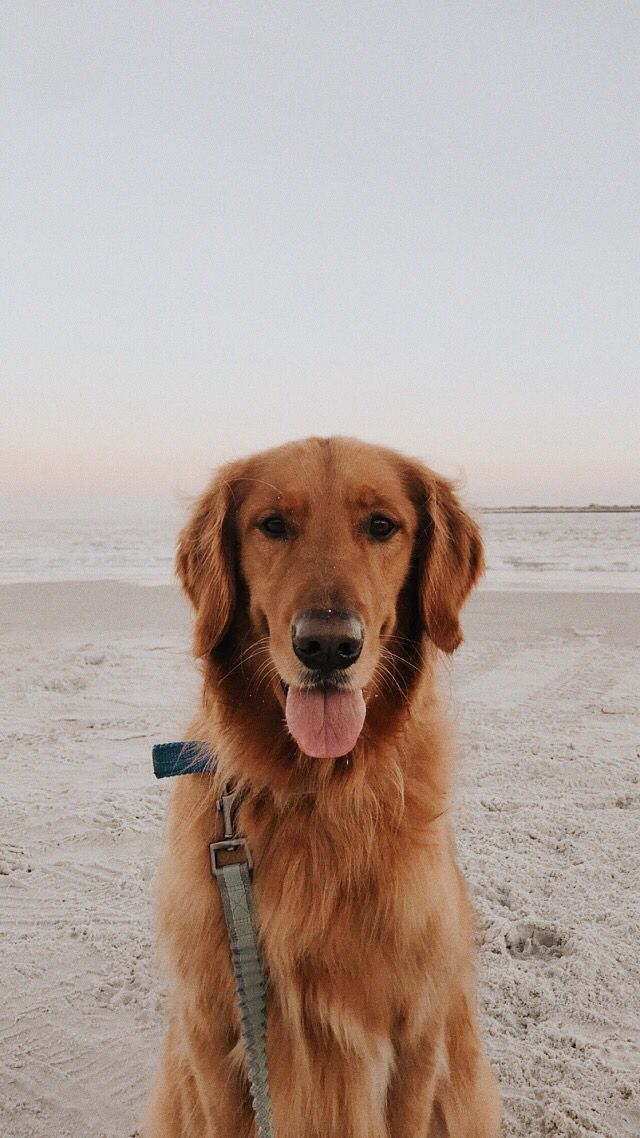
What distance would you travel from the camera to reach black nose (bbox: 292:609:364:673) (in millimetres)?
1934

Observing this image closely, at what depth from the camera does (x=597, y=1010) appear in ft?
9.16

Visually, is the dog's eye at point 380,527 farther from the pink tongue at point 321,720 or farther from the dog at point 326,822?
the pink tongue at point 321,720

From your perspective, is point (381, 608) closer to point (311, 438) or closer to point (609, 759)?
point (311, 438)

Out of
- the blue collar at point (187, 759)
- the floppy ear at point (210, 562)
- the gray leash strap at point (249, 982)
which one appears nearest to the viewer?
the gray leash strap at point (249, 982)

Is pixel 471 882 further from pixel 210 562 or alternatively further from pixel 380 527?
pixel 210 562

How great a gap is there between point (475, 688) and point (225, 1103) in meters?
4.88

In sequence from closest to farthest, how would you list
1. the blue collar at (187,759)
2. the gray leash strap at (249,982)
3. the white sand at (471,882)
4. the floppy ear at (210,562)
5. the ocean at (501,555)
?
the gray leash strap at (249,982) < the blue collar at (187,759) < the floppy ear at (210,562) < the white sand at (471,882) < the ocean at (501,555)

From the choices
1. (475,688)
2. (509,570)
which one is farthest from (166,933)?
(509,570)

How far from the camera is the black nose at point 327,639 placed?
193 cm

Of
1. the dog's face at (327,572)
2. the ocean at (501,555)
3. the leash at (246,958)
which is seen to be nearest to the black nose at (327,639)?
the dog's face at (327,572)

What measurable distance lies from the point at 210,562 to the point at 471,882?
2116 millimetres

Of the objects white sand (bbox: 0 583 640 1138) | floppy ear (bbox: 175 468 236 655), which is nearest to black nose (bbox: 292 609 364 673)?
floppy ear (bbox: 175 468 236 655)

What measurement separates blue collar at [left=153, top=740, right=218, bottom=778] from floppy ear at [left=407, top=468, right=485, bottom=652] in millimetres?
769

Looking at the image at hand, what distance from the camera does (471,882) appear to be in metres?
3.56
